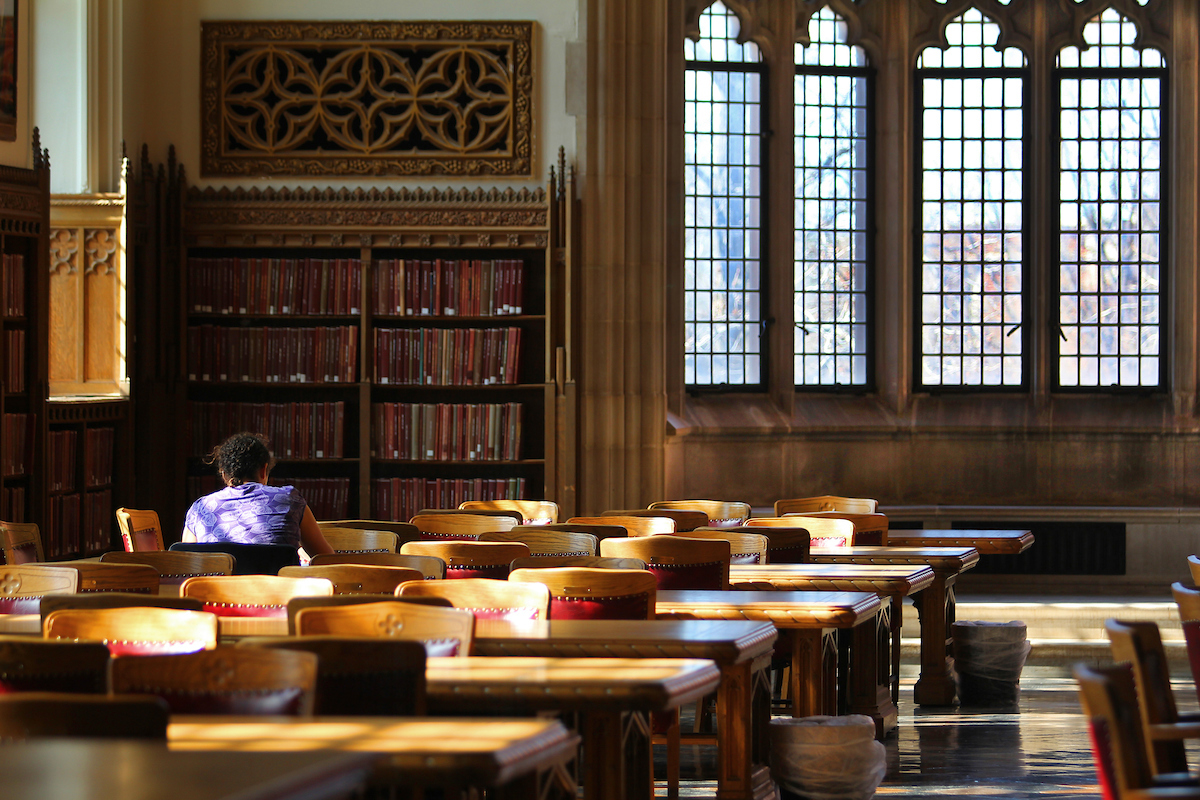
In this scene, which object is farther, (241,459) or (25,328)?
(25,328)

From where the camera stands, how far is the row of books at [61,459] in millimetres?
7750

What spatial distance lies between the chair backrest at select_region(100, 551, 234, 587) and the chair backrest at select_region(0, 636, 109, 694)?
1908 millimetres

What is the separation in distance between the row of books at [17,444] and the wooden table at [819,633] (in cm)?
427

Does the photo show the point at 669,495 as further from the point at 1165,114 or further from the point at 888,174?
the point at 1165,114

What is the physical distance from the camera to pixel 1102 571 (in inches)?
387

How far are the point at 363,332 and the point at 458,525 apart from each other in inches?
121

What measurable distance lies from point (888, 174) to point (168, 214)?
490 cm

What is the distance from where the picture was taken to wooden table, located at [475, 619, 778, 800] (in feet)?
10.6

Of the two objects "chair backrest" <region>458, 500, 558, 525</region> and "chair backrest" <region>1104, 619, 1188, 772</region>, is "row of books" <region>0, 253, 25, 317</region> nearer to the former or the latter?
"chair backrest" <region>458, 500, 558, 525</region>

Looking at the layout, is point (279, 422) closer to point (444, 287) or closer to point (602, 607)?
point (444, 287)

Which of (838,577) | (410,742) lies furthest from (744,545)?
(410,742)

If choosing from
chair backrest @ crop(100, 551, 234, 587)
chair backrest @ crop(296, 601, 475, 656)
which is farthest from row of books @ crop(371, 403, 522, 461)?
chair backrest @ crop(296, 601, 475, 656)

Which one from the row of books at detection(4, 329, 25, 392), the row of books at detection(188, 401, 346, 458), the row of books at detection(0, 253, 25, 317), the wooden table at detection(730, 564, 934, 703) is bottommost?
the wooden table at detection(730, 564, 934, 703)

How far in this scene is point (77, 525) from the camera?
26.2ft
